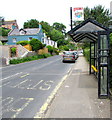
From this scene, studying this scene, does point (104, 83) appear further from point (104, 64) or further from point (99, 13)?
point (99, 13)

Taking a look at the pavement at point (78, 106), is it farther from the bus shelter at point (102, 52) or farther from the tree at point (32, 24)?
the tree at point (32, 24)

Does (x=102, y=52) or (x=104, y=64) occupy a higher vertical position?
(x=102, y=52)

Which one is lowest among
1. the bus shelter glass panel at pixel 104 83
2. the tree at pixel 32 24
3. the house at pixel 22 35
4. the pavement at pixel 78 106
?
the pavement at pixel 78 106

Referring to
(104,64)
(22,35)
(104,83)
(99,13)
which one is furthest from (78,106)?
(22,35)

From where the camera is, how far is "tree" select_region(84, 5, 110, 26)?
2548 centimetres

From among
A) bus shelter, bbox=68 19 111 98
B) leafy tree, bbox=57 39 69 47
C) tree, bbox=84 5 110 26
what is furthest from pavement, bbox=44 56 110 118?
leafy tree, bbox=57 39 69 47

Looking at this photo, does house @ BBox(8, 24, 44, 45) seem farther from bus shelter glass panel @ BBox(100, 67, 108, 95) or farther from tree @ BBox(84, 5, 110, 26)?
bus shelter glass panel @ BBox(100, 67, 108, 95)

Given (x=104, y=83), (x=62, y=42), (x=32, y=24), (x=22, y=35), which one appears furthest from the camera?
(x=62, y=42)

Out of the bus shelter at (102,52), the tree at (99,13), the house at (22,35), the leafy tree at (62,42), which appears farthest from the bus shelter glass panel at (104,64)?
the leafy tree at (62,42)

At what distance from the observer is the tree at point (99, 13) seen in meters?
25.5

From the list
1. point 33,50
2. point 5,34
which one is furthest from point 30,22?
point 33,50

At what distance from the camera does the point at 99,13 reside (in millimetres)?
26359

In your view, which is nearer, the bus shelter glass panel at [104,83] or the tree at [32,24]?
the bus shelter glass panel at [104,83]

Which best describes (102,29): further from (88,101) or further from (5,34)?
(5,34)
